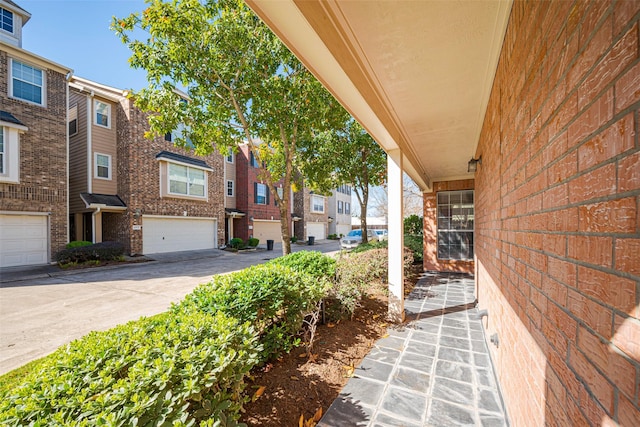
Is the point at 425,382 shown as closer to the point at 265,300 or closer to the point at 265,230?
the point at 265,300

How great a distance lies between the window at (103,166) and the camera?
42.8 feet

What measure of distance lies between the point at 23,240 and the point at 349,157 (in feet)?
43.7

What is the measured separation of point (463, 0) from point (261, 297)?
305cm

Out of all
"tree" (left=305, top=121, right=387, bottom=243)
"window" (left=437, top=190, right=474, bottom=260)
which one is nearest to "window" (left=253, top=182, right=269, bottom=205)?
"tree" (left=305, top=121, right=387, bottom=243)

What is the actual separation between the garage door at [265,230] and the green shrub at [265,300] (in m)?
18.3

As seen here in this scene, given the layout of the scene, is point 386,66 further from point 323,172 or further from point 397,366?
point 323,172

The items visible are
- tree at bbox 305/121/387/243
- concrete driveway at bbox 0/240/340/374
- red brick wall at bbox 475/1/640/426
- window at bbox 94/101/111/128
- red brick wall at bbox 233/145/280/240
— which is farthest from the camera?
red brick wall at bbox 233/145/280/240

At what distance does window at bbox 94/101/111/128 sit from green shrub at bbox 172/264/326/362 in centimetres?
1493

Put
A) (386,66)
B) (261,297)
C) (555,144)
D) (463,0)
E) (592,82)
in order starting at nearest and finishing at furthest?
(592,82)
(555,144)
(463,0)
(386,66)
(261,297)

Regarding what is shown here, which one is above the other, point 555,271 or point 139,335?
point 555,271

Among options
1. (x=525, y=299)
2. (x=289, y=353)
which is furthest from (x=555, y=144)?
(x=289, y=353)

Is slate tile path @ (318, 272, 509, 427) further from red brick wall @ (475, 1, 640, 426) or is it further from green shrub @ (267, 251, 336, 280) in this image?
green shrub @ (267, 251, 336, 280)

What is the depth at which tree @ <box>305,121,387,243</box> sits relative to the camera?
974 cm

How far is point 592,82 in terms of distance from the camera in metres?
0.83
